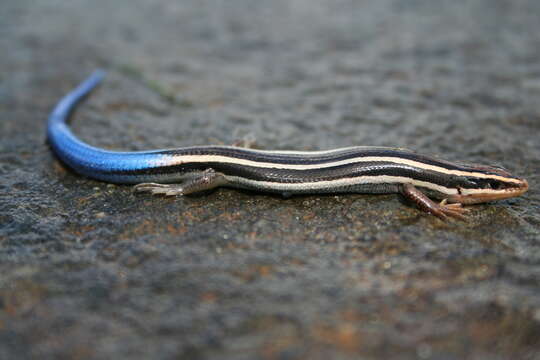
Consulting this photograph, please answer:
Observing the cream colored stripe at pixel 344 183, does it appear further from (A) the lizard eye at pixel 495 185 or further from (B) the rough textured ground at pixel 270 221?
(A) the lizard eye at pixel 495 185

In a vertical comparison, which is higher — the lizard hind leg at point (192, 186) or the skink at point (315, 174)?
the skink at point (315, 174)

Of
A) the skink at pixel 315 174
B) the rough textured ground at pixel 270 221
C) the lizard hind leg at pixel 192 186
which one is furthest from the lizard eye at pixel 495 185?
the lizard hind leg at pixel 192 186

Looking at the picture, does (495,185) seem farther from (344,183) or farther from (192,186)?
(192,186)

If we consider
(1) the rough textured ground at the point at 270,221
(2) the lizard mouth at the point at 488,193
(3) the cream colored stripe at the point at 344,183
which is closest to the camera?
(1) the rough textured ground at the point at 270,221

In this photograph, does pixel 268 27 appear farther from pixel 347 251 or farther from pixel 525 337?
pixel 525 337

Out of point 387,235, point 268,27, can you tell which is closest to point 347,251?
point 387,235

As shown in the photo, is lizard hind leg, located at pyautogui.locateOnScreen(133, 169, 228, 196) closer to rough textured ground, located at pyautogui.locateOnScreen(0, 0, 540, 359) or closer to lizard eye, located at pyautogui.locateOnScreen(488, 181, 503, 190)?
rough textured ground, located at pyautogui.locateOnScreen(0, 0, 540, 359)
